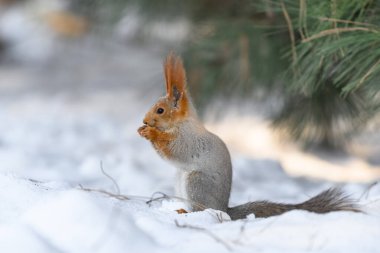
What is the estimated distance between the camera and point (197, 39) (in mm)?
3463

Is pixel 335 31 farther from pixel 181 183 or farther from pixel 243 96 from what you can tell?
pixel 243 96

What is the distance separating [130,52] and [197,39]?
3.10 m

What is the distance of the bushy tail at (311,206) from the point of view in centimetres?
187

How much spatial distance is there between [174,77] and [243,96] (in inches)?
59.0

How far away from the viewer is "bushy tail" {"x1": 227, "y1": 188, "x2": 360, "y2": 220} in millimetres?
1868

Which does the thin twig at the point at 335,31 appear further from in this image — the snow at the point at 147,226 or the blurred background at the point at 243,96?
the snow at the point at 147,226

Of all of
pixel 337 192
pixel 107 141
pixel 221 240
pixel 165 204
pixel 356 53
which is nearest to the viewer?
pixel 221 240

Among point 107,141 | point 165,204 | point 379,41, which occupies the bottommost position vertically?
point 165,204

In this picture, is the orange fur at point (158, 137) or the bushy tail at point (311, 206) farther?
the orange fur at point (158, 137)

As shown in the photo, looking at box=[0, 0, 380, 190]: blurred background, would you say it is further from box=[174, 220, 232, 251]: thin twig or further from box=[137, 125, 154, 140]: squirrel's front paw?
box=[174, 220, 232, 251]: thin twig

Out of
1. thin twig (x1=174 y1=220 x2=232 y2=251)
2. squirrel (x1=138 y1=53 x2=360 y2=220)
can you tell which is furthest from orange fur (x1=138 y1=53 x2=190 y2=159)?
thin twig (x1=174 y1=220 x2=232 y2=251)

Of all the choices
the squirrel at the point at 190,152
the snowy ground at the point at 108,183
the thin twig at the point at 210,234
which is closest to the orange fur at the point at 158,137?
the squirrel at the point at 190,152

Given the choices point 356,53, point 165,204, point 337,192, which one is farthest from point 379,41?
point 165,204

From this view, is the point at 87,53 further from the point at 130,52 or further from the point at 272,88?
the point at 272,88
